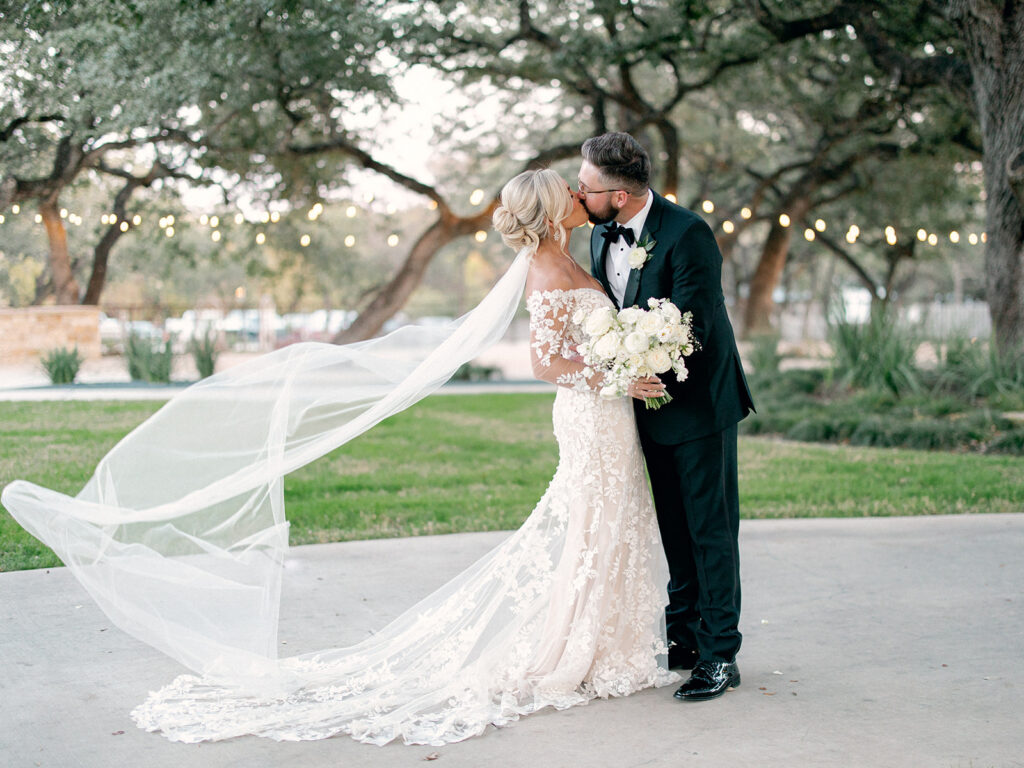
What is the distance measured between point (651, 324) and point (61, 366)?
15.5 metres

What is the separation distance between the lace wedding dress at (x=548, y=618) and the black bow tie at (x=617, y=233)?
0.26 m

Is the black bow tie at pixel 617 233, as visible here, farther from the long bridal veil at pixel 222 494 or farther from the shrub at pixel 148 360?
the shrub at pixel 148 360

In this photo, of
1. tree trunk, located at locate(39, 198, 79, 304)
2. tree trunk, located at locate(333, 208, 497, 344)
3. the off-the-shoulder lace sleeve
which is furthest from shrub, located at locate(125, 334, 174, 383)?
the off-the-shoulder lace sleeve

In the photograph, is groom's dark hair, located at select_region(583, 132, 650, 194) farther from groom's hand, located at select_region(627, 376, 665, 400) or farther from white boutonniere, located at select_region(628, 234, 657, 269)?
groom's hand, located at select_region(627, 376, 665, 400)

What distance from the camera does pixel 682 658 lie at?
4.30 metres

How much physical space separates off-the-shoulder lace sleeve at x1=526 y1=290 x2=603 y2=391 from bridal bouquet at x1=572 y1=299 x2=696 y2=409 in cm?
14

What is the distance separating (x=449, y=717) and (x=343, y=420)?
1.40 meters

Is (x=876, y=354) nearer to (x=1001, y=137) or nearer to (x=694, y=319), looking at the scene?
(x=1001, y=137)

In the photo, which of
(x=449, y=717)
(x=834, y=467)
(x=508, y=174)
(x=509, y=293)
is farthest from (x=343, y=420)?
(x=508, y=174)

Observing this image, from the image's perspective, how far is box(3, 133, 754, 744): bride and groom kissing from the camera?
3.97m

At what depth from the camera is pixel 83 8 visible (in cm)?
1150

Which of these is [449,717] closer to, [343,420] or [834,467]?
[343,420]

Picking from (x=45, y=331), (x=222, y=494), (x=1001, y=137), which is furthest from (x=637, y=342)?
(x=45, y=331)

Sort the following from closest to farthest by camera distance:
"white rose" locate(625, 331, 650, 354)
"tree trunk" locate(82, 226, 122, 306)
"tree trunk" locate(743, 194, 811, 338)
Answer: "white rose" locate(625, 331, 650, 354), "tree trunk" locate(82, 226, 122, 306), "tree trunk" locate(743, 194, 811, 338)
